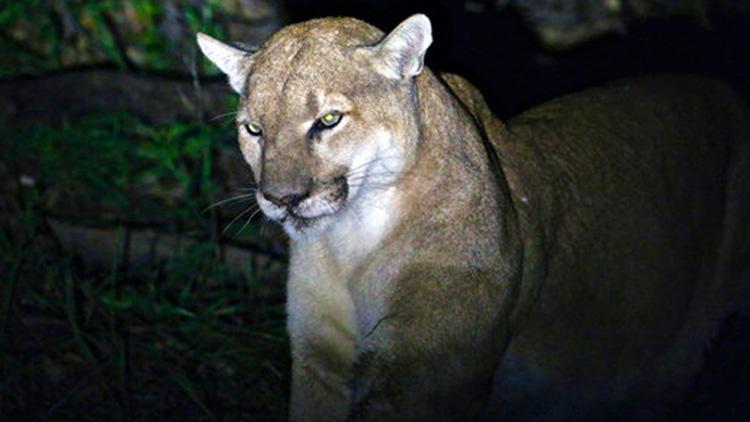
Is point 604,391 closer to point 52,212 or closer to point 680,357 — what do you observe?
point 680,357

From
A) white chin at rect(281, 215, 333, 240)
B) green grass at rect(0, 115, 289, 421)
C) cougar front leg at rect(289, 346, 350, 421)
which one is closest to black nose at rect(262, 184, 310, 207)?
white chin at rect(281, 215, 333, 240)

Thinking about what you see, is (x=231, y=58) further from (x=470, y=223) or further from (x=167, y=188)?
(x=167, y=188)

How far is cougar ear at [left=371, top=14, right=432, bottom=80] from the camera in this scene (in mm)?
4211

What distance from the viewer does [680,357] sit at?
582cm

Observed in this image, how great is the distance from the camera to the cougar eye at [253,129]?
14.1 feet

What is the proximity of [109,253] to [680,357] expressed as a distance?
2922mm

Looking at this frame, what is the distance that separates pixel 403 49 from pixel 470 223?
643 millimetres

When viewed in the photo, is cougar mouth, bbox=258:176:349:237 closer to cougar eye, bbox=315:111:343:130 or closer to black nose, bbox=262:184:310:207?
black nose, bbox=262:184:310:207

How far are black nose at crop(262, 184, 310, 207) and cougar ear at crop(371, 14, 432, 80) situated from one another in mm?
485

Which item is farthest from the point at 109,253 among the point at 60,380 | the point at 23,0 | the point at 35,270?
the point at 23,0

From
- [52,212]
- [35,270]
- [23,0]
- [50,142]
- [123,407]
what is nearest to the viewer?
[123,407]

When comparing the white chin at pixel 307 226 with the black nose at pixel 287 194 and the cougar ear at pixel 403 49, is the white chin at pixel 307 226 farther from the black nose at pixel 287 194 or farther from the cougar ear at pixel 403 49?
the cougar ear at pixel 403 49

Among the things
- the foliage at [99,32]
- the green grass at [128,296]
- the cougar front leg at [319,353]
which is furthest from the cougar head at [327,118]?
the foliage at [99,32]

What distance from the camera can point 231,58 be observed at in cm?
458
